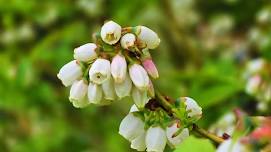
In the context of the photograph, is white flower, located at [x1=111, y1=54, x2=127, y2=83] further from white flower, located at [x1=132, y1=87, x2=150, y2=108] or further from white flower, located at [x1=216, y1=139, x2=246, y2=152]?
white flower, located at [x1=216, y1=139, x2=246, y2=152]

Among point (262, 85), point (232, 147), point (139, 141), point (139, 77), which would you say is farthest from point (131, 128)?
point (262, 85)

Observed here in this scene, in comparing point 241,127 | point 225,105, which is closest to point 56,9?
point 225,105

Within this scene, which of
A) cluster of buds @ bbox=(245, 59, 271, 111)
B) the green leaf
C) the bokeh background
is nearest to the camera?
the green leaf

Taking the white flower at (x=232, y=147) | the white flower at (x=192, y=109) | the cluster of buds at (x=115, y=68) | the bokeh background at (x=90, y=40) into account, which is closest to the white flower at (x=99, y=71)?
the cluster of buds at (x=115, y=68)

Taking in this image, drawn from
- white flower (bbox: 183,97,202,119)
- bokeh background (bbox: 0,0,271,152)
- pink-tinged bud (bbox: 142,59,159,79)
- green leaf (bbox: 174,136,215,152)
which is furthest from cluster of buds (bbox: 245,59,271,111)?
green leaf (bbox: 174,136,215,152)

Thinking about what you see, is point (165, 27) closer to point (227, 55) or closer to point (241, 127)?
point (227, 55)

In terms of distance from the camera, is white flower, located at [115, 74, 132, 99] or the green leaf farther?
white flower, located at [115, 74, 132, 99]

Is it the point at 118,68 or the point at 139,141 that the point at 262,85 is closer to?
the point at 139,141

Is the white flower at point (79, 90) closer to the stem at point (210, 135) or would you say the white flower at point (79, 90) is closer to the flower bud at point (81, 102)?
the flower bud at point (81, 102)
